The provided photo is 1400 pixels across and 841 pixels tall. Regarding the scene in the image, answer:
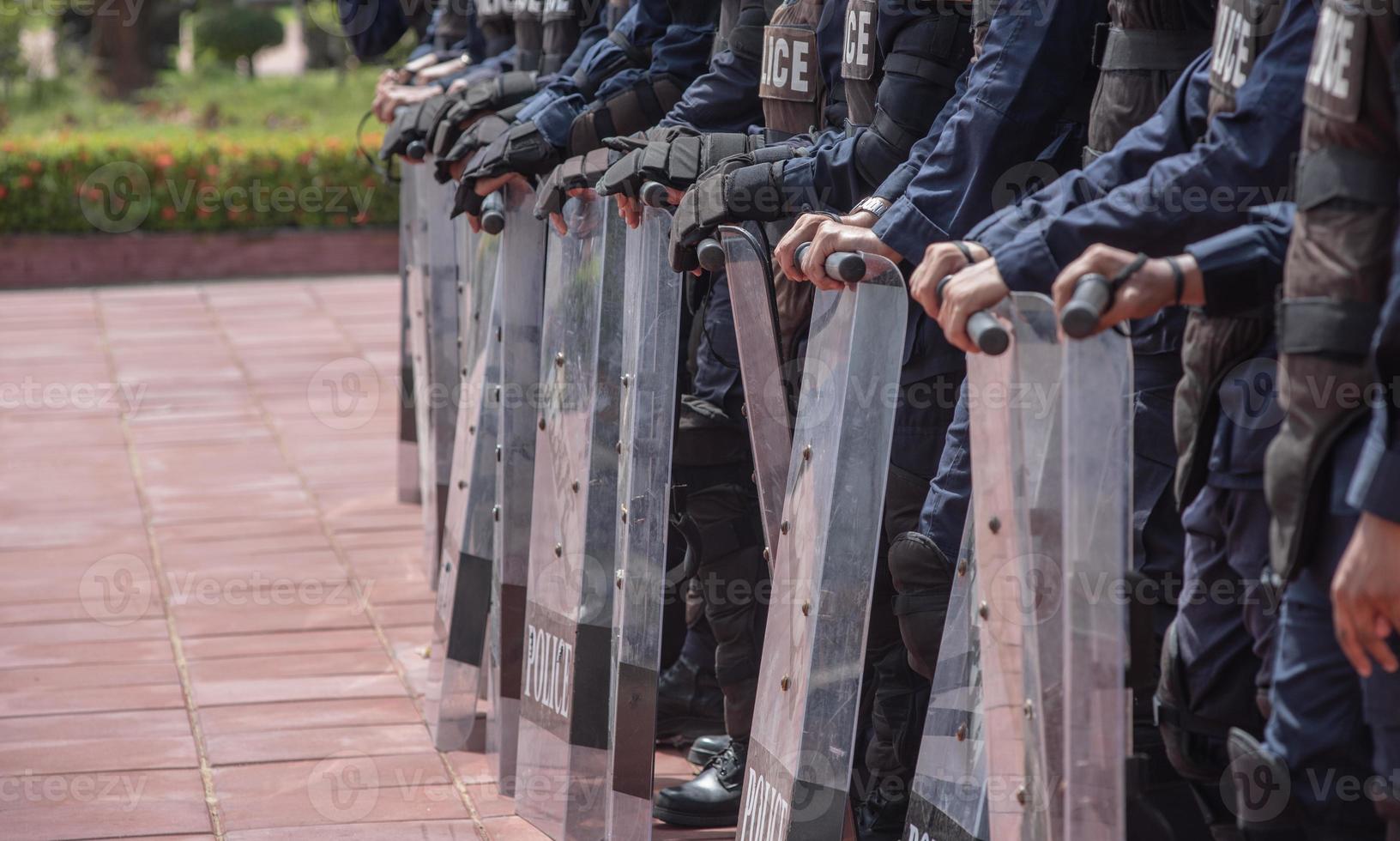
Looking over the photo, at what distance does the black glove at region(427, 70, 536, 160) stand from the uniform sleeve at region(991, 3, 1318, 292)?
263 centimetres

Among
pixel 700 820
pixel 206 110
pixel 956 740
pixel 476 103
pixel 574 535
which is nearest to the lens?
pixel 956 740

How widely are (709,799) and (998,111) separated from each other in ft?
4.72

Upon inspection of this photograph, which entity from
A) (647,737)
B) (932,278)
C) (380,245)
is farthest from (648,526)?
(380,245)

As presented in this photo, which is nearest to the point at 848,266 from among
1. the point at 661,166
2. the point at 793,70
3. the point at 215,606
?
the point at 661,166

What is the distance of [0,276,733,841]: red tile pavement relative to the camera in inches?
138

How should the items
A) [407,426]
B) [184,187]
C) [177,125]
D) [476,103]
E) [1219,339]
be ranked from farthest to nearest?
[177,125] < [184,187] < [407,426] < [476,103] < [1219,339]

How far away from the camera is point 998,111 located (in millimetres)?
2721

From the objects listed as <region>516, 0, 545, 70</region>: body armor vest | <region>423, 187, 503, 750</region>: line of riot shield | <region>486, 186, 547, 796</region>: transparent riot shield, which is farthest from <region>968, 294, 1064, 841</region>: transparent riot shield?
<region>516, 0, 545, 70</region>: body armor vest

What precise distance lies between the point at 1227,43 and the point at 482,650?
2246mm

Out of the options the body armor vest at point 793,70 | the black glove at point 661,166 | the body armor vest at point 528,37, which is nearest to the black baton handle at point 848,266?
the black glove at point 661,166

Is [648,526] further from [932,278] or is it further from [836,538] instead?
[932,278]

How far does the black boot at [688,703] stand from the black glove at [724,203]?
51.4 inches

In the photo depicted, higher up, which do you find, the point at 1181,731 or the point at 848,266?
the point at 848,266

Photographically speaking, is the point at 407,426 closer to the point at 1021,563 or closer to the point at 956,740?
the point at 956,740
